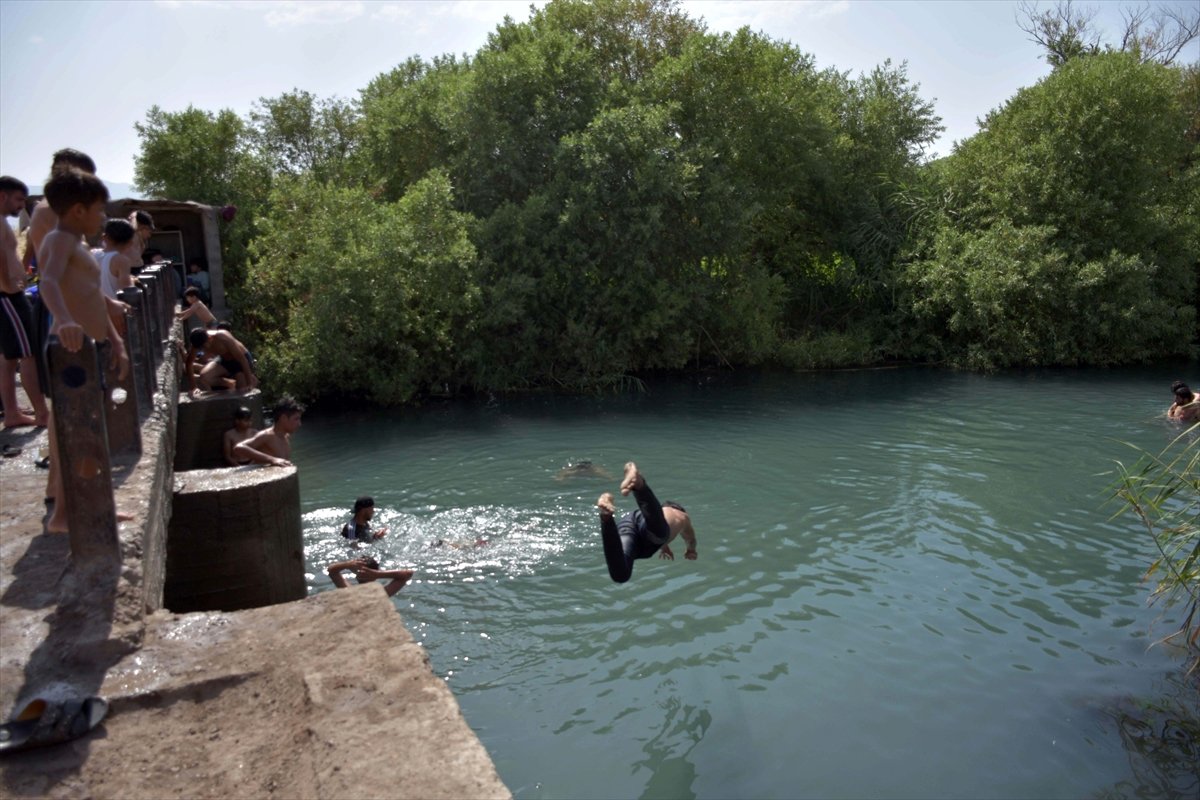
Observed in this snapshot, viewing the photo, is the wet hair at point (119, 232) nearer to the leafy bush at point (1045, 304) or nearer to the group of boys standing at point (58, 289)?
the group of boys standing at point (58, 289)

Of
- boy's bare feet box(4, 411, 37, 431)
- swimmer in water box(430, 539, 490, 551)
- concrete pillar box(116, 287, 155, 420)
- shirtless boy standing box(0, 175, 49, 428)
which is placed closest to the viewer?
shirtless boy standing box(0, 175, 49, 428)

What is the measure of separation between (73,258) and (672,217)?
21019mm

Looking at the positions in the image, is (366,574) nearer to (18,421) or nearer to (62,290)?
(18,421)

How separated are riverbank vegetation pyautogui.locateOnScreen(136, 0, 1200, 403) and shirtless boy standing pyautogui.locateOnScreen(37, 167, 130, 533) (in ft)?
54.1

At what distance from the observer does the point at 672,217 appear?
2503 cm

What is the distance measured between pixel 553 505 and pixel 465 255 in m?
10.1

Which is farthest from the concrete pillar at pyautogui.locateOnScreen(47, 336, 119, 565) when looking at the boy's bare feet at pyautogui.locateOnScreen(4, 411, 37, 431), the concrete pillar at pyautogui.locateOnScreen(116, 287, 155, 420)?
the boy's bare feet at pyautogui.locateOnScreen(4, 411, 37, 431)

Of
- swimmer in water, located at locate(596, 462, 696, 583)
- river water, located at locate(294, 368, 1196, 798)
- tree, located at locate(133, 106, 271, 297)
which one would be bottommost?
river water, located at locate(294, 368, 1196, 798)

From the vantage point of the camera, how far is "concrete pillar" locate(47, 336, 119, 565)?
4367mm

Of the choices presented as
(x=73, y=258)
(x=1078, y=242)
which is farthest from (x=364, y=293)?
(x=1078, y=242)

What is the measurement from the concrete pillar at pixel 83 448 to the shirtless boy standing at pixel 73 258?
1.05ft

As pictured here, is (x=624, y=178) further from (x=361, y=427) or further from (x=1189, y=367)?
(x=1189, y=367)

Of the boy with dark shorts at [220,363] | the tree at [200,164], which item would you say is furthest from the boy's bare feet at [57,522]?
the tree at [200,164]

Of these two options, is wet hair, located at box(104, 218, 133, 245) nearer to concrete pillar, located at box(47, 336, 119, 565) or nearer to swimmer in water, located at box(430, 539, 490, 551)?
concrete pillar, located at box(47, 336, 119, 565)
